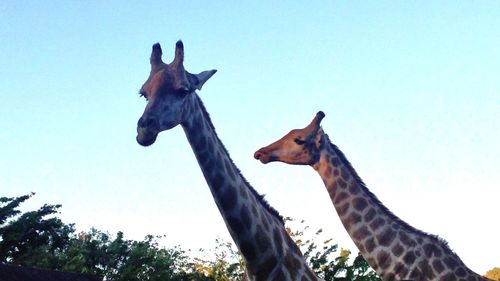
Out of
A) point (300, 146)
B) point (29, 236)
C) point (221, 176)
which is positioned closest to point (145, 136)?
point (221, 176)

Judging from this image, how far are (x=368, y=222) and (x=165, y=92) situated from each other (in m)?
4.91

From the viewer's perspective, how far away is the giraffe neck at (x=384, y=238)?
8.19m

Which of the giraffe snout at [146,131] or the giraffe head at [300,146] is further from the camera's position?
the giraffe head at [300,146]

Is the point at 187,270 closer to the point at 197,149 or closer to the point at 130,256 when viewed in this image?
the point at 130,256

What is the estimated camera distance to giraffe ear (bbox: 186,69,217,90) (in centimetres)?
522

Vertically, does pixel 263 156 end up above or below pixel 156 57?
above

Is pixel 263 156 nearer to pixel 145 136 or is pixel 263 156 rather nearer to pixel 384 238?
pixel 384 238

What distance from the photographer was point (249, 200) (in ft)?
16.4

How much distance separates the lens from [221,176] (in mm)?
4852

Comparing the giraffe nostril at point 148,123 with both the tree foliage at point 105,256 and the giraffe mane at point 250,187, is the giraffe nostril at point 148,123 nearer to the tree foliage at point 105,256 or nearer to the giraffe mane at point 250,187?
the giraffe mane at point 250,187

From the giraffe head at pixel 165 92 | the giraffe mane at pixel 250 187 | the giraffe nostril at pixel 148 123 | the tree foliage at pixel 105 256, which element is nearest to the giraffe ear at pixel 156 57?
the giraffe head at pixel 165 92

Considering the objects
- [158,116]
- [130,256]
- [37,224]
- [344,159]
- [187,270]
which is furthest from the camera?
[187,270]

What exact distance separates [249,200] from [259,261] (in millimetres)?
546

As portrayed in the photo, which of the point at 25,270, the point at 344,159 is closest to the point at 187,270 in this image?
the point at 25,270
